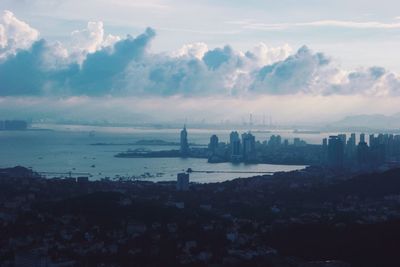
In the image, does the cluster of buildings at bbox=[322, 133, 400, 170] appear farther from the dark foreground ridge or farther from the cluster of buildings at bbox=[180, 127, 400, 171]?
the dark foreground ridge

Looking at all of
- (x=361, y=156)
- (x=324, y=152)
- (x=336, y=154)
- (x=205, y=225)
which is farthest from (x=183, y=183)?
(x=324, y=152)

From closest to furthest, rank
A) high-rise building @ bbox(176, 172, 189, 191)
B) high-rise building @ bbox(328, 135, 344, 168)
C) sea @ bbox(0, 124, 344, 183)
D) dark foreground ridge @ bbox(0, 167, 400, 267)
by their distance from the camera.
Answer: dark foreground ridge @ bbox(0, 167, 400, 267) < high-rise building @ bbox(176, 172, 189, 191) < sea @ bbox(0, 124, 344, 183) < high-rise building @ bbox(328, 135, 344, 168)

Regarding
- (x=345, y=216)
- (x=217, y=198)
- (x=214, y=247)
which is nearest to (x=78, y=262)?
(x=214, y=247)

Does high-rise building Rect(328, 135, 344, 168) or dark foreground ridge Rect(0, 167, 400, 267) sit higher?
high-rise building Rect(328, 135, 344, 168)

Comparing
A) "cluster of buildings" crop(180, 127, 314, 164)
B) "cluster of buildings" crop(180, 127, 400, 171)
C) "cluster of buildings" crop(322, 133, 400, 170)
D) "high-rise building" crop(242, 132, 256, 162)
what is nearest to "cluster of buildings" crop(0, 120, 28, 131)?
"cluster of buildings" crop(180, 127, 400, 171)

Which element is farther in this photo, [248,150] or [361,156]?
[248,150]

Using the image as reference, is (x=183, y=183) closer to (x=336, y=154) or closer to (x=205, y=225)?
(x=205, y=225)

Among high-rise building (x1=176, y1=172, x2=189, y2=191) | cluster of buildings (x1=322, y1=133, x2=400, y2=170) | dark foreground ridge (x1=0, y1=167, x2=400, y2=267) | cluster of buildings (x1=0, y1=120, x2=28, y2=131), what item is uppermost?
cluster of buildings (x1=0, y1=120, x2=28, y2=131)

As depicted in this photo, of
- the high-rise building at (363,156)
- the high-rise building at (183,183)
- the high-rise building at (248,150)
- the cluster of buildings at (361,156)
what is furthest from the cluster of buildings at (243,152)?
the high-rise building at (183,183)
